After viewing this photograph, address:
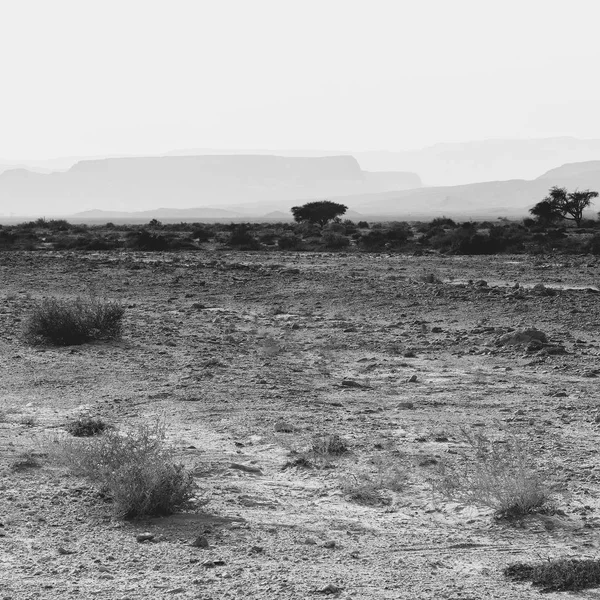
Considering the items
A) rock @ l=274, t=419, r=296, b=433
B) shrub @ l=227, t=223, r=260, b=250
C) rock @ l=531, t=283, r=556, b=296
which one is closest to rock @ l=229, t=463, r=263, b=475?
rock @ l=274, t=419, r=296, b=433

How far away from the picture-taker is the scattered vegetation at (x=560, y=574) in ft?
16.5

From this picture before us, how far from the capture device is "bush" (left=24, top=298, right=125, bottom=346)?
43.5 ft

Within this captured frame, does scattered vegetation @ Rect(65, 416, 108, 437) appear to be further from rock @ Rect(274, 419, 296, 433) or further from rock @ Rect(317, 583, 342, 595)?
rock @ Rect(317, 583, 342, 595)

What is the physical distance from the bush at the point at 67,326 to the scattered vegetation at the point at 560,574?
9236 millimetres

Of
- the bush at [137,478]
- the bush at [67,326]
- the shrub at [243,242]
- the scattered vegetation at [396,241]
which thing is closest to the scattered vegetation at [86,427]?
the bush at [137,478]

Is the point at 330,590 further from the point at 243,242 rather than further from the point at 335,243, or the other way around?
the point at 243,242

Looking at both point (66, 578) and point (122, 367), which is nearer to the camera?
point (66, 578)

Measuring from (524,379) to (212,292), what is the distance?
1030cm

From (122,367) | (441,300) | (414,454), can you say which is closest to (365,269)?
(441,300)

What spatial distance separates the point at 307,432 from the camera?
27.6ft

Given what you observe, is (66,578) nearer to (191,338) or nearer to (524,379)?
(524,379)

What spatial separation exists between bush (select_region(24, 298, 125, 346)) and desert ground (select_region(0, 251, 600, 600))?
0.34m

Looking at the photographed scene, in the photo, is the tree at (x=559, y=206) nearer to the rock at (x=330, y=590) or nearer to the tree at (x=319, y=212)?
the tree at (x=319, y=212)

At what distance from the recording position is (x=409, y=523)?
6.14m
